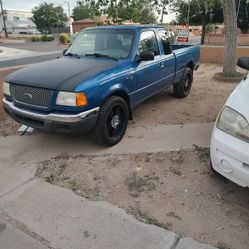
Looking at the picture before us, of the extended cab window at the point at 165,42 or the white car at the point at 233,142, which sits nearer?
the white car at the point at 233,142

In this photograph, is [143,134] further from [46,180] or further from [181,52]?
[181,52]

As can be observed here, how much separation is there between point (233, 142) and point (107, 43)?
3046mm

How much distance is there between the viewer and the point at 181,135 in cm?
477

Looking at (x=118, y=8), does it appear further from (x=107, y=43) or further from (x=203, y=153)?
(x=203, y=153)

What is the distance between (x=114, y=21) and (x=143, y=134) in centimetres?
621

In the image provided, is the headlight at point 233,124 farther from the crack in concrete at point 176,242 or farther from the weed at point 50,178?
the weed at point 50,178

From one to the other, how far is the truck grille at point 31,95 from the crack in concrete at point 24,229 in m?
1.50

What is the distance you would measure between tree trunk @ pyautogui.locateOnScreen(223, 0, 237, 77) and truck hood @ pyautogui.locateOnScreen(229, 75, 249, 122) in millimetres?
5644

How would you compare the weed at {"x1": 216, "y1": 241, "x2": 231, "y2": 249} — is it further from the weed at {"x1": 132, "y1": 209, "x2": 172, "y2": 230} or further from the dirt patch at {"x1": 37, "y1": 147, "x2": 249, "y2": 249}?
the weed at {"x1": 132, "y1": 209, "x2": 172, "y2": 230}

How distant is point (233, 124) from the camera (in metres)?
2.87

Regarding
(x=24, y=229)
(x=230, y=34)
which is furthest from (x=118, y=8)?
(x=24, y=229)

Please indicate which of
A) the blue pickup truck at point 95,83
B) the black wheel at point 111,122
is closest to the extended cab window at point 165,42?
the blue pickup truck at point 95,83

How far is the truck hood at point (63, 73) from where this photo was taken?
388cm

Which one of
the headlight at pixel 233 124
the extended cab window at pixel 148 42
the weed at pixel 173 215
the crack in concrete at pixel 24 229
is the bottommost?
the crack in concrete at pixel 24 229
